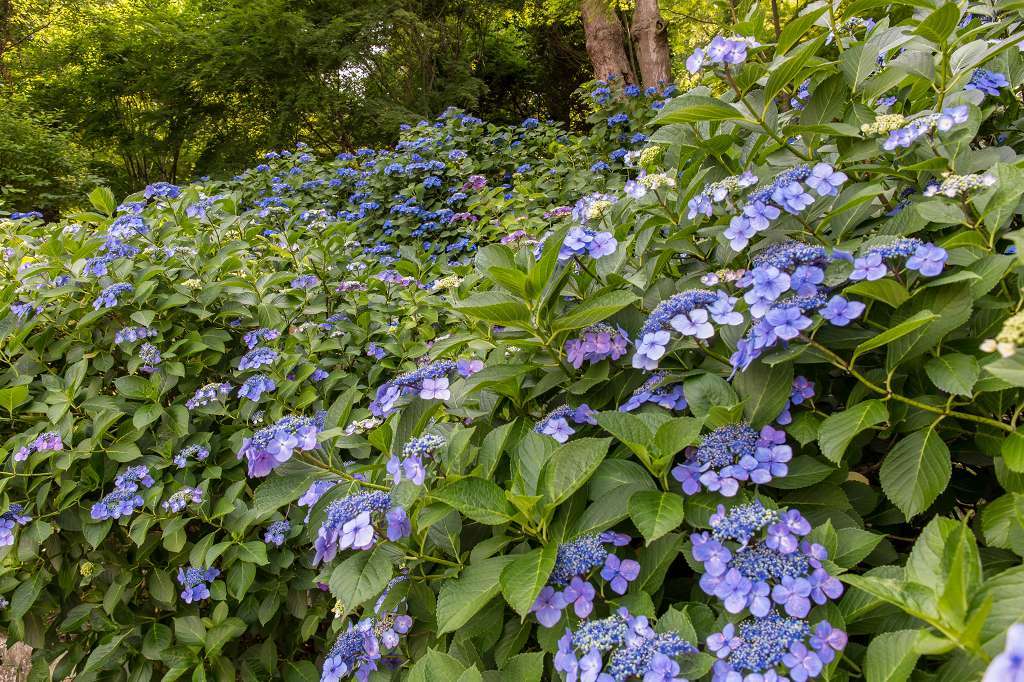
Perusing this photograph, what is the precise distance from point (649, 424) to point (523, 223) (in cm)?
277

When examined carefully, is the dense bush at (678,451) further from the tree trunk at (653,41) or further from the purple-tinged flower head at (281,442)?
the tree trunk at (653,41)

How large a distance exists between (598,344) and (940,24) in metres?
0.93

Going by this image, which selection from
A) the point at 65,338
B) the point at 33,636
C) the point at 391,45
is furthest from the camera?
the point at 391,45

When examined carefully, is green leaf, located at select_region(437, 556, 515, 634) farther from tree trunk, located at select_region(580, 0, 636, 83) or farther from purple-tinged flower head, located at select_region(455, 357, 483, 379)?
tree trunk, located at select_region(580, 0, 636, 83)

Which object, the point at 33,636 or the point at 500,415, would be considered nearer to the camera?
the point at 500,415

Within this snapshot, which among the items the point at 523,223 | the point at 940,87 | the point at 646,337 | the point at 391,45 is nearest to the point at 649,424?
the point at 646,337

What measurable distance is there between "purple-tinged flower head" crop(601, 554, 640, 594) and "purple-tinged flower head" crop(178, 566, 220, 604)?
1560 millimetres

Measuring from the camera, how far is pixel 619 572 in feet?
3.18

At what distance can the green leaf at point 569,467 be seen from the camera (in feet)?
3.20

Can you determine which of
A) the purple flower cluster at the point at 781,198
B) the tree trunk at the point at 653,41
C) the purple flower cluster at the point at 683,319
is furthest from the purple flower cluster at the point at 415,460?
the tree trunk at the point at 653,41

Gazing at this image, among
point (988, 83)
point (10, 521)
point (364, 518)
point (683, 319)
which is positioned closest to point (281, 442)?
point (364, 518)

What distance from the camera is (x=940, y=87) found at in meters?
1.36

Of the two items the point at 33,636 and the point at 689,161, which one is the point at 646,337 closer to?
the point at 689,161

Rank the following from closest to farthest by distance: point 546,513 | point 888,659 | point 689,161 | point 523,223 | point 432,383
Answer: point 888,659 < point 546,513 < point 432,383 < point 689,161 < point 523,223
